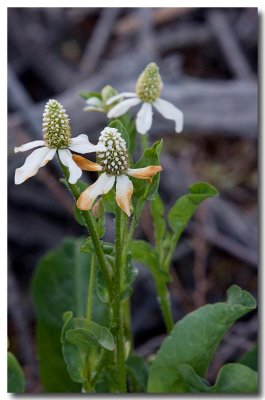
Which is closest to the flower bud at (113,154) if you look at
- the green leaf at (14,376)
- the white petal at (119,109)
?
the white petal at (119,109)

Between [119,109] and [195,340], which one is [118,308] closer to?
[195,340]

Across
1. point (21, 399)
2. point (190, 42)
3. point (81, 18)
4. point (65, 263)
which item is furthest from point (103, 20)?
point (21, 399)

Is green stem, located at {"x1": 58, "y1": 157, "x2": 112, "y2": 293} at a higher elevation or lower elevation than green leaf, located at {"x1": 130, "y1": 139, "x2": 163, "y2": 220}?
lower

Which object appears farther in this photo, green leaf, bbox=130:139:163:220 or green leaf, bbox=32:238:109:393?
green leaf, bbox=32:238:109:393

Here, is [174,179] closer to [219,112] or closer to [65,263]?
[219,112]

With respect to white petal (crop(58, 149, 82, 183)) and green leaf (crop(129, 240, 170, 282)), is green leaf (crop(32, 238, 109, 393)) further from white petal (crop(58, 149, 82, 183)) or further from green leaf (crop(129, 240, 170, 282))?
white petal (crop(58, 149, 82, 183))

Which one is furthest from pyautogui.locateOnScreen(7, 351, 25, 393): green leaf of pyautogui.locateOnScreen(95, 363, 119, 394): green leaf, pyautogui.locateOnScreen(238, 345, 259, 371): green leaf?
pyautogui.locateOnScreen(238, 345, 259, 371): green leaf

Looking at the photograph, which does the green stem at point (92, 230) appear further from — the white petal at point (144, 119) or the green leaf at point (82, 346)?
the white petal at point (144, 119)
